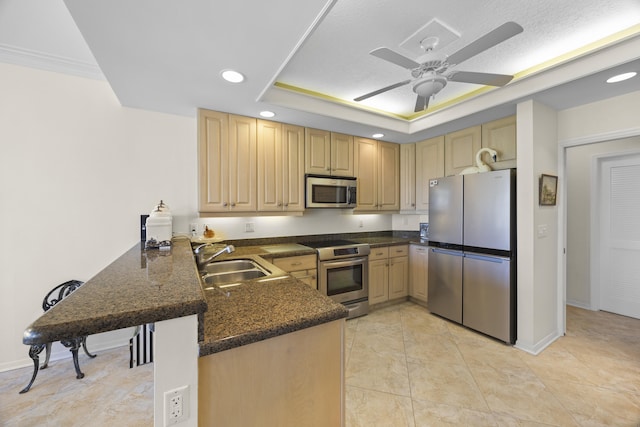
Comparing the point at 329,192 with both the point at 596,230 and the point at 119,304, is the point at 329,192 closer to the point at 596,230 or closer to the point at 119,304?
the point at 119,304

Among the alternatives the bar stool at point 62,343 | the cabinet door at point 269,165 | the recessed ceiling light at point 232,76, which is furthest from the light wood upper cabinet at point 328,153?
the bar stool at point 62,343

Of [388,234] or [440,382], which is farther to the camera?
[388,234]

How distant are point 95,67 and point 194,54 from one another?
1430 mm

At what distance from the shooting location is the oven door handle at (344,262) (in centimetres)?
295

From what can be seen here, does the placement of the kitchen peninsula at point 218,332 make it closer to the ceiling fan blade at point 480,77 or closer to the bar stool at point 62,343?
the bar stool at point 62,343

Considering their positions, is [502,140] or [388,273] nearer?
[502,140]

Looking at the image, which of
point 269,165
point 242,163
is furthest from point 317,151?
point 242,163

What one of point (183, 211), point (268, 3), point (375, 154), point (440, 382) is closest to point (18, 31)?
point (183, 211)

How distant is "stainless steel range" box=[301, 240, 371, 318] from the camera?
116 inches

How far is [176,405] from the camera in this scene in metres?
0.72

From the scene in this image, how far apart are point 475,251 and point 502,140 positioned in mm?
1262

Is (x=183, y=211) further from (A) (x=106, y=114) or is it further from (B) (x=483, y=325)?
(B) (x=483, y=325)

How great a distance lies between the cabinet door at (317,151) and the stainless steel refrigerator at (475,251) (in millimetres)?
1385

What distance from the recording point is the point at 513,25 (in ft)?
4.06
